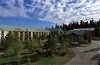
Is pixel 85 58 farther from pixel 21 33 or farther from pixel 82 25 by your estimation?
pixel 82 25

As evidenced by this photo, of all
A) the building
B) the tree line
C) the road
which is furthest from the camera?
the tree line

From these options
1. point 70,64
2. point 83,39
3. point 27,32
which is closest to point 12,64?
point 70,64

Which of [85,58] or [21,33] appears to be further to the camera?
[21,33]

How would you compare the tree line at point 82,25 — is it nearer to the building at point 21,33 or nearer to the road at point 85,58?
the building at point 21,33

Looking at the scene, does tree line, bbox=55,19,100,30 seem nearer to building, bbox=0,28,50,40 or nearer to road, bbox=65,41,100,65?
building, bbox=0,28,50,40

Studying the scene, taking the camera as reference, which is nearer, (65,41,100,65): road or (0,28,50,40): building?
(65,41,100,65): road

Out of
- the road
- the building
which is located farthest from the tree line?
the road

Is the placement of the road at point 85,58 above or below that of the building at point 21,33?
below

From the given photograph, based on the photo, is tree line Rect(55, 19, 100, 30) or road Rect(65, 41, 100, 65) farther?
tree line Rect(55, 19, 100, 30)

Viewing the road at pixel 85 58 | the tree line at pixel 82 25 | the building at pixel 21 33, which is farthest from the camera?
the tree line at pixel 82 25

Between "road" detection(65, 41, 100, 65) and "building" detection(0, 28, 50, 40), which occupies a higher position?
"building" detection(0, 28, 50, 40)

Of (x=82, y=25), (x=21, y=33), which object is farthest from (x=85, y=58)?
(x=82, y=25)

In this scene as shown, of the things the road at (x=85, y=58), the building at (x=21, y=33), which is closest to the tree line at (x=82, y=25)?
the building at (x=21, y=33)

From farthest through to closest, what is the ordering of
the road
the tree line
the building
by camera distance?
the tree line < the building < the road
